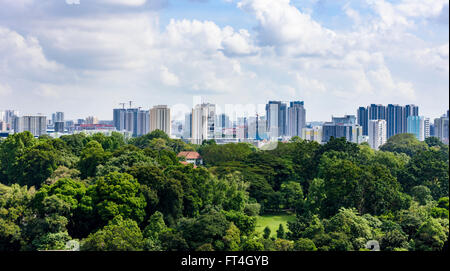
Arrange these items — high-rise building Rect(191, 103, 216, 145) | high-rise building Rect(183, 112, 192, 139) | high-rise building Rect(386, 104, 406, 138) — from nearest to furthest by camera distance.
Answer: high-rise building Rect(191, 103, 216, 145)
high-rise building Rect(183, 112, 192, 139)
high-rise building Rect(386, 104, 406, 138)

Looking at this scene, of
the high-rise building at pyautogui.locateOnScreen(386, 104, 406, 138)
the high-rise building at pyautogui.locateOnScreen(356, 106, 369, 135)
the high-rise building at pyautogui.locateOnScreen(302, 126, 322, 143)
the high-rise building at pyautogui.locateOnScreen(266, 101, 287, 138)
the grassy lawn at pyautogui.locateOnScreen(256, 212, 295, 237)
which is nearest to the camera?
the grassy lawn at pyautogui.locateOnScreen(256, 212, 295, 237)

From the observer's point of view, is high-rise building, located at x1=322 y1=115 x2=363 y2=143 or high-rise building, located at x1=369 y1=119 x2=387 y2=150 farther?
high-rise building, located at x1=322 y1=115 x2=363 y2=143

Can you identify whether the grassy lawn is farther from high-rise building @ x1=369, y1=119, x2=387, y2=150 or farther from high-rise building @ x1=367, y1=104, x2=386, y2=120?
high-rise building @ x1=369, y1=119, x2=387, y2=150

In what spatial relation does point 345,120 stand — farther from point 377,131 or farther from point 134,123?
point 134,123

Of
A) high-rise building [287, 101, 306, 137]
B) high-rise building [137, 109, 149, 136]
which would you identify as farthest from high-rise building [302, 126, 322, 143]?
high-rise building [137, 109, 149, 136]

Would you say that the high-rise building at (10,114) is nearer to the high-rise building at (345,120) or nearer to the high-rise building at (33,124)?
the high-rise building at (33,124)

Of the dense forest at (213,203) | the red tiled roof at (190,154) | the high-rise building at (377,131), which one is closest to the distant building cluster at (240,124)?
the high-rise building at (377,131)

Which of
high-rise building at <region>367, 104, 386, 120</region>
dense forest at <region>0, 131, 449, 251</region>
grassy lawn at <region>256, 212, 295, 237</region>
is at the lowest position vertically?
grassy lawn at <region>256, 212, 295, 237</region>
